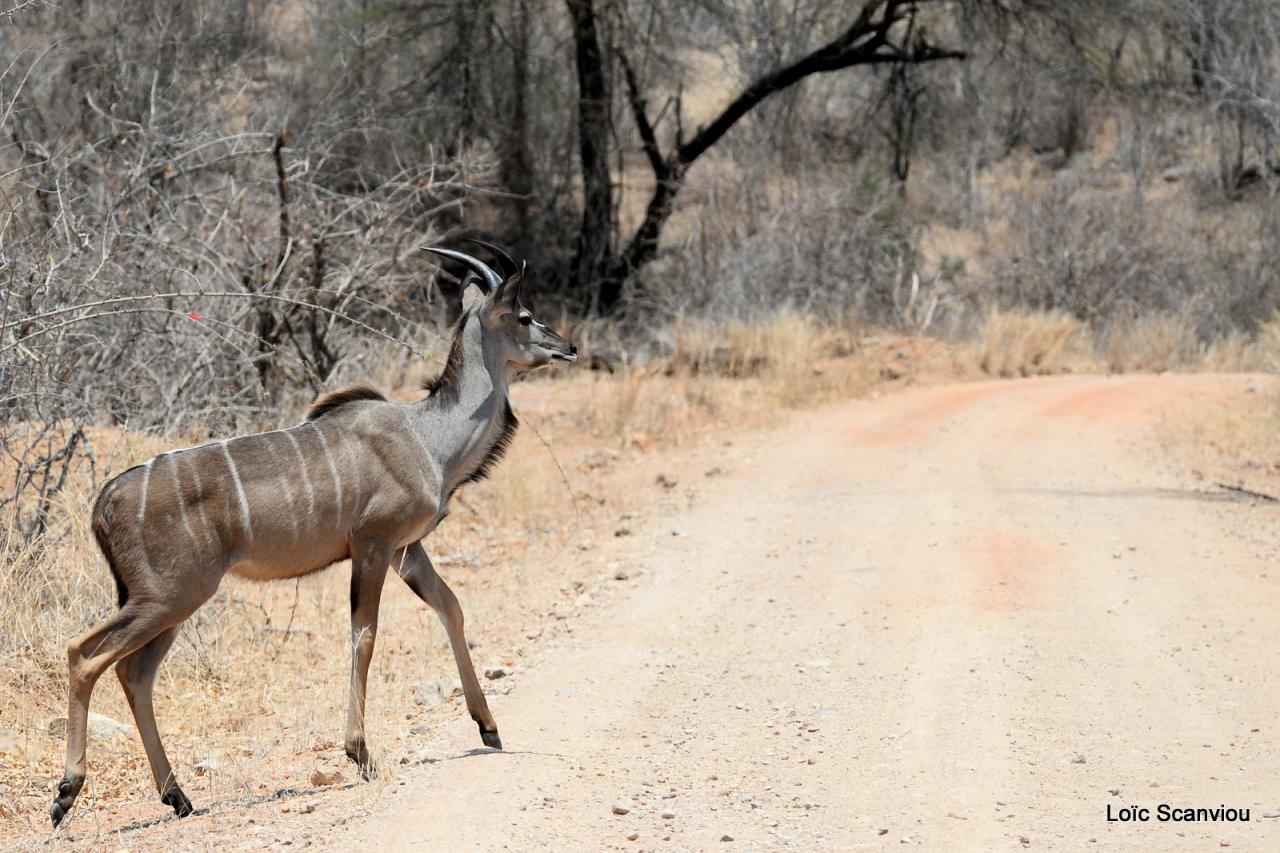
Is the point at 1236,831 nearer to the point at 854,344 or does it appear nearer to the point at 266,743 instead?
the point at 266,743

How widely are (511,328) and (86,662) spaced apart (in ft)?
7.45

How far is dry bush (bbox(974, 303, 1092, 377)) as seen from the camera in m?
18.5

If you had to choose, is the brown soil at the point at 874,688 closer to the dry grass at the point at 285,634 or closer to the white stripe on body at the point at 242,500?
the dry grass at the point at 285,634

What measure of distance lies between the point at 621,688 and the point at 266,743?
165 centimetres

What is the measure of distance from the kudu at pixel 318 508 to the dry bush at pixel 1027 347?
1300cm

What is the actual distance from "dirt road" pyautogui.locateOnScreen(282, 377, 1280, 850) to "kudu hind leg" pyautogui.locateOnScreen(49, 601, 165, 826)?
102cm

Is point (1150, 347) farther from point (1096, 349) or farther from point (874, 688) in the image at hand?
point (874, 688)

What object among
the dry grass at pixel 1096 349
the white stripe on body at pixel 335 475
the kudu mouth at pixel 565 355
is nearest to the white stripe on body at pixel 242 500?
the white stripe on body at pixel 335 475

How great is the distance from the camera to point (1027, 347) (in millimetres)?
18828

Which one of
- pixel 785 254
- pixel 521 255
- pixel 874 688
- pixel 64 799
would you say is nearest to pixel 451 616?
pixel 64 799

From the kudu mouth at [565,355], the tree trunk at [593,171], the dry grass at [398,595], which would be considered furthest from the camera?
the tree trunk at [593,171]

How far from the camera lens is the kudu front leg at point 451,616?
595cm

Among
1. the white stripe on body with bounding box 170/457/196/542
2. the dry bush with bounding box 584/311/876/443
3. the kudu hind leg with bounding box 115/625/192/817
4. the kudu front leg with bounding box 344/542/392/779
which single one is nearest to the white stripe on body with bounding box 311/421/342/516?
the kudu front leg with bounding box 344/542/392/779

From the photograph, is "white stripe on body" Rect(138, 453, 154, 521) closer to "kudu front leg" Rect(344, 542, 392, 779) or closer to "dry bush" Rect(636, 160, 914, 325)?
"kudu front leg" Rect(344, 542, 392, 779)
